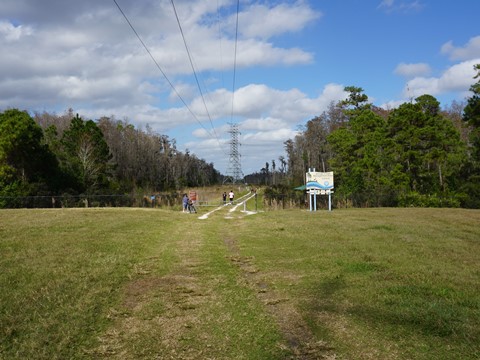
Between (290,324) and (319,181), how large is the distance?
25.2 m

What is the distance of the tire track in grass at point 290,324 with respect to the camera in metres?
5.11

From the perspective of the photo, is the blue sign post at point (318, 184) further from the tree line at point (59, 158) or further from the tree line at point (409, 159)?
the tree line at point (59, 158)

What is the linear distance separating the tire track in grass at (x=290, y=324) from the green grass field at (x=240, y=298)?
2 centimetres

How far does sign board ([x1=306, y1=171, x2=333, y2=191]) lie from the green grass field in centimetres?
1575

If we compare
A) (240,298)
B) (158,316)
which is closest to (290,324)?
(240,298)

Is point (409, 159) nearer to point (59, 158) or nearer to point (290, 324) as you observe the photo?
point (290, 324)

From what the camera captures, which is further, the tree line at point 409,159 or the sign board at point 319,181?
the tree line at point 409,159

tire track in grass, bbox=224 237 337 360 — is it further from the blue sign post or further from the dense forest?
the dense forest

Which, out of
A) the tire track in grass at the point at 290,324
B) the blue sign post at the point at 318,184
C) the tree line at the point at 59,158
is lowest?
the tire track in grass at the point at 290,324

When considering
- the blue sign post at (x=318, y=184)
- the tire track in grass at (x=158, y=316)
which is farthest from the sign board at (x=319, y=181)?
the tire track in grass at (x=158, y=316)

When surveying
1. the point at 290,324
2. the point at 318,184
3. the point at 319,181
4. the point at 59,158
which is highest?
the point at 59,158

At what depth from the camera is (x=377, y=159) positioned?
130 feet

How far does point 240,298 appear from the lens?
302 inches

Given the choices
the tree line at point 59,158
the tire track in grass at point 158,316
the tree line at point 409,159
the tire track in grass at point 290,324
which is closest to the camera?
the tire track in grass at point 290,324
